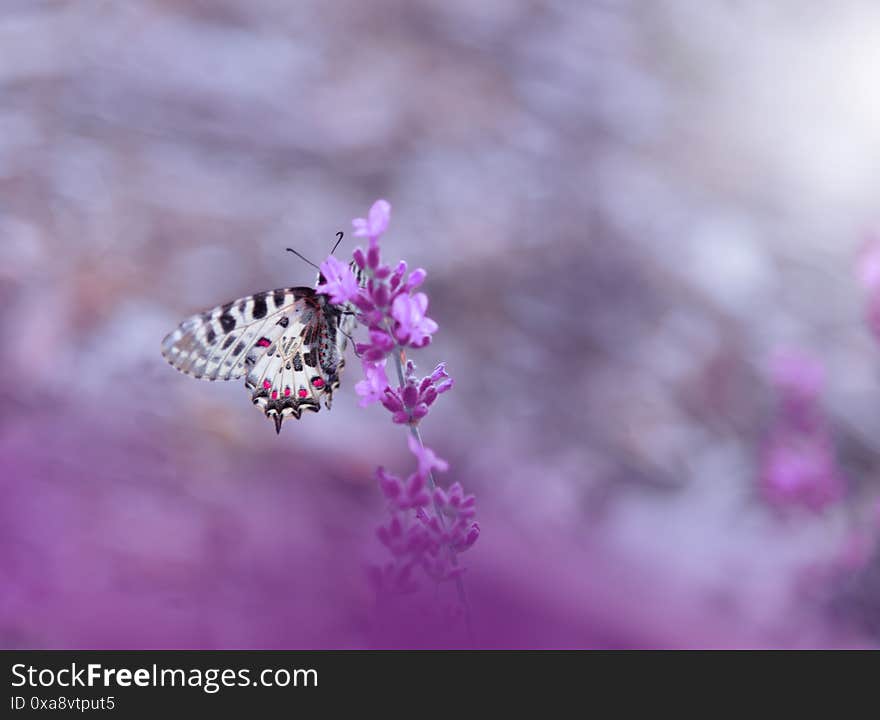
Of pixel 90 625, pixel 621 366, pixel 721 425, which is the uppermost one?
pixel 621 366

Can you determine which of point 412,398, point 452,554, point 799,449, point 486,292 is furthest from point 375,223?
point 486,292

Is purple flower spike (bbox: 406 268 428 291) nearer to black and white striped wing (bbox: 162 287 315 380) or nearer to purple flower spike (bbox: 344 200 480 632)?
purple flower spike (bbox: 344 200 480 632)

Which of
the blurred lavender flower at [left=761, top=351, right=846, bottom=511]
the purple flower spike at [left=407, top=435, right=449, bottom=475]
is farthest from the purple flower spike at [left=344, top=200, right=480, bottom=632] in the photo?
the blurred lavender flower at [left=761, top=351, right=846, bottom=511]

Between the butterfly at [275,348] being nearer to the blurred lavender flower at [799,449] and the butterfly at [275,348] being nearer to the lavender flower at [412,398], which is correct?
the lavender flower at [412,398]

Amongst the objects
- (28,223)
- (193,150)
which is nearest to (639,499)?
(193,150)

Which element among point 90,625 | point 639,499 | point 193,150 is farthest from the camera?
point 193,150

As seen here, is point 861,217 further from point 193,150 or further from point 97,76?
point 97,76
